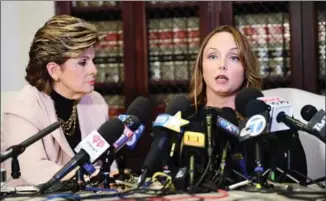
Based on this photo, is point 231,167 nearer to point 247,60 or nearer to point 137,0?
point 247,60

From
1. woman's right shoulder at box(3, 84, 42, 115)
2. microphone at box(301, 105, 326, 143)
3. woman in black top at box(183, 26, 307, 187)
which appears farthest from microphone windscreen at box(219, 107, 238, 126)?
woman's right shoulder at box(3, 84, 42, 115)

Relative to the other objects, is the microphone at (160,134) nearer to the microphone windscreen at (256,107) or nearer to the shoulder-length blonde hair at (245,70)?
the microphone windscreen at (256,107)

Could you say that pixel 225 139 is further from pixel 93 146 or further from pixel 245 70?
pixel 245 70

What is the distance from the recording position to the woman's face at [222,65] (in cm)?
179

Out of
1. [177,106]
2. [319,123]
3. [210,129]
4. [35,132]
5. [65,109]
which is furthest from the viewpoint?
[65,109]

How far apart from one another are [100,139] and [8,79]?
2044 mm

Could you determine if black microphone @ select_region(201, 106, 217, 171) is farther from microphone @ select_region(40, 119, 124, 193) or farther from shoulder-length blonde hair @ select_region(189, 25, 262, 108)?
shoulder-length blonde hair @ select_region(189, 25, 262, 108)

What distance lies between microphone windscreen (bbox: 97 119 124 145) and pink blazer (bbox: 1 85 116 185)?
53 centimetres

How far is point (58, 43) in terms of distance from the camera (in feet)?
5.71

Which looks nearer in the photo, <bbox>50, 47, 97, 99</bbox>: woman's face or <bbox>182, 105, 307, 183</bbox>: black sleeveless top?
<bbox>182, 105, 307, 183</bbox>: black sleeveless top

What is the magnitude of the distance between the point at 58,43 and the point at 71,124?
28cm

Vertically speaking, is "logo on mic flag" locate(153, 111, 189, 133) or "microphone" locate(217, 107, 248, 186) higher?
"logo on mic flag" locate(153, 111, 189, 133)

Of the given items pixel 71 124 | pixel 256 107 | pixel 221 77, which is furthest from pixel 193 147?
pixel 71 124

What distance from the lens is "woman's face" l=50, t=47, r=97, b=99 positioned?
69.4 inches
